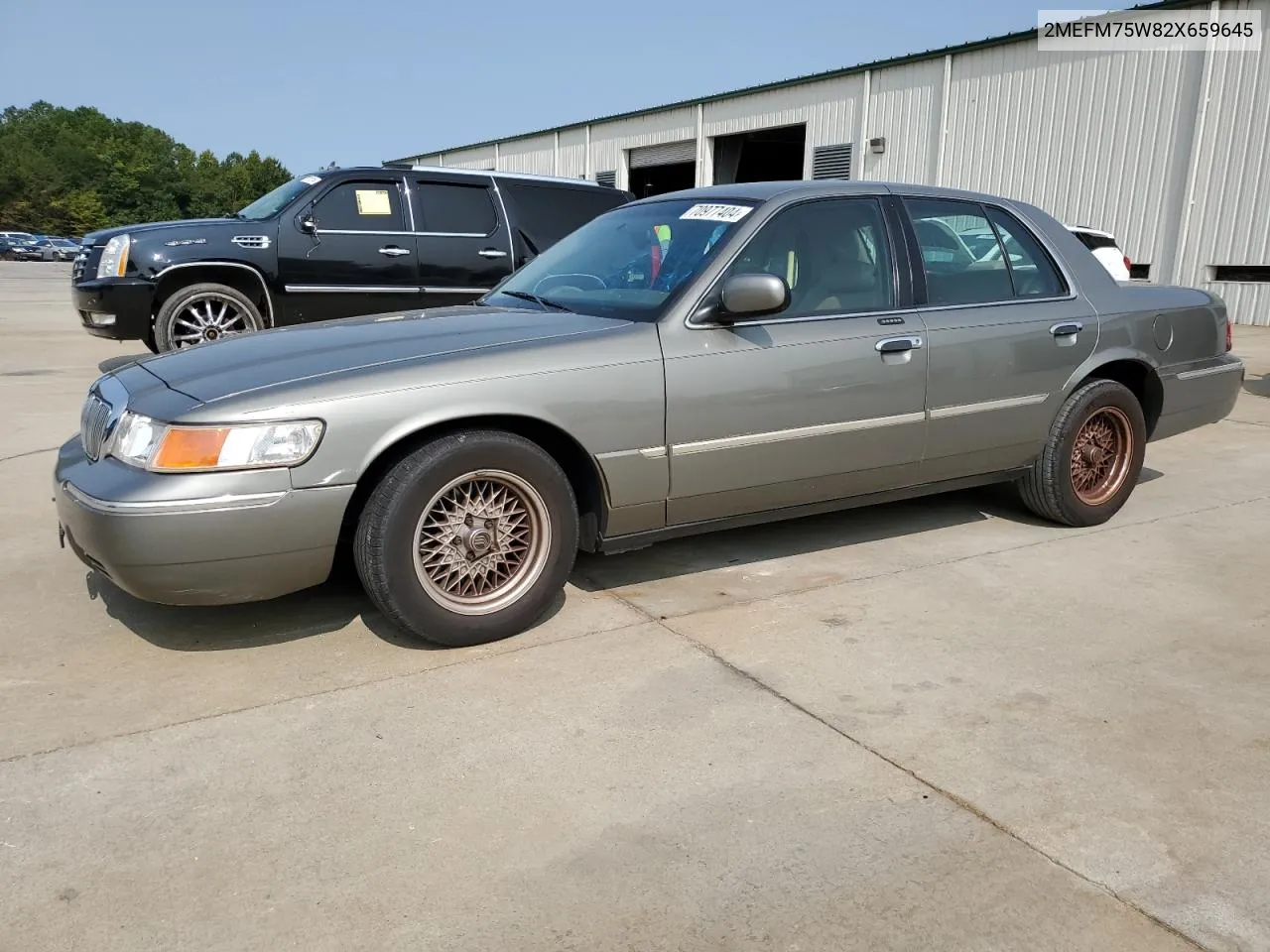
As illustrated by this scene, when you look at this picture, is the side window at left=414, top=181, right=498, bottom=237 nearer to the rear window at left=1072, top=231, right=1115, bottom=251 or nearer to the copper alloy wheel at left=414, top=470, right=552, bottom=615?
the copper alloy wheel at left=414, top=470, right=552, bottom=615

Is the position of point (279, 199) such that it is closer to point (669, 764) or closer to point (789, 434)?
point (789, 434)

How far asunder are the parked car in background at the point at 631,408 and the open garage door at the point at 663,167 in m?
18.6

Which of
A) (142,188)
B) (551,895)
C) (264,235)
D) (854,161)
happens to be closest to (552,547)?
(551,895)

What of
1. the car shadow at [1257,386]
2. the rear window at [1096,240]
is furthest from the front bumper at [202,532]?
the rear window at [1096,240]

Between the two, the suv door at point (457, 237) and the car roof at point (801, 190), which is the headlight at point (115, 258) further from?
the car roof at point (801, 190)

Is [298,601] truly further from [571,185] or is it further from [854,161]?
Answer: [854,161]

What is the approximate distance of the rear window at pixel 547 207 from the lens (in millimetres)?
9438

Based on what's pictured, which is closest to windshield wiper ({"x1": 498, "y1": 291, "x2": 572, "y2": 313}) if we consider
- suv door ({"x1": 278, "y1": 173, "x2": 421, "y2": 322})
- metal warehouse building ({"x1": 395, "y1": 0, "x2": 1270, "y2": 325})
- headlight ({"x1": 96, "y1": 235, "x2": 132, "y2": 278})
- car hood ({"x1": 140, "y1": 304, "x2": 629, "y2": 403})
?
car hood ({"x1": 140, "y1": 304, "x2": 629, "y2": 403})

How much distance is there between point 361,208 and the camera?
895cm

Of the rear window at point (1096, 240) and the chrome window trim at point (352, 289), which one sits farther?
the rear window at point (1096, 240)

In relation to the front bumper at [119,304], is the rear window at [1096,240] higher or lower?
higher

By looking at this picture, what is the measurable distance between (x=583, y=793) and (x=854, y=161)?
19.5 m

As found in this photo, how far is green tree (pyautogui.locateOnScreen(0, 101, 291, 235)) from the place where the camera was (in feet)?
257

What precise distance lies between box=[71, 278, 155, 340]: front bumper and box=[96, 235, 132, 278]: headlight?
62mm
